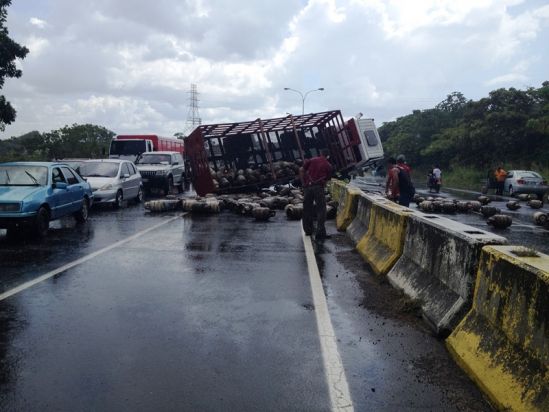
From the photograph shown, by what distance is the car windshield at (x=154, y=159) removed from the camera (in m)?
23.9

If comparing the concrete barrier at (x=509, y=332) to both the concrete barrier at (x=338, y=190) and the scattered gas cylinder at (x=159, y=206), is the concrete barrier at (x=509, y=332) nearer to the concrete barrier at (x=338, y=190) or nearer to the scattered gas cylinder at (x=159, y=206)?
the concrete barrier at (x=338, y=190)

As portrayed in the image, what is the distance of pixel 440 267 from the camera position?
17.8 ft

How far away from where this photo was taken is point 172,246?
995 cm

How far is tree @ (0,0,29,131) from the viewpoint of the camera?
63.0 ft

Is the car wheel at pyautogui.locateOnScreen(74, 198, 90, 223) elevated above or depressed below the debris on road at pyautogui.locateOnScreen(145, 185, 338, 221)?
above

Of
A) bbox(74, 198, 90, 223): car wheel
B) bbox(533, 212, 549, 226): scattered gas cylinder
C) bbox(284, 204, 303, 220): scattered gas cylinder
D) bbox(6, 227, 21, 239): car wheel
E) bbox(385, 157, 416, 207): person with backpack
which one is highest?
bbox(385, 157, 416, 207): person with backpack

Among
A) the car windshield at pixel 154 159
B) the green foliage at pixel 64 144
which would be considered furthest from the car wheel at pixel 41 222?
the green foliage at pixel 64 144

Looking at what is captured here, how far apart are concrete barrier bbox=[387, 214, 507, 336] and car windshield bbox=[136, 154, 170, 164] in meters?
18.5

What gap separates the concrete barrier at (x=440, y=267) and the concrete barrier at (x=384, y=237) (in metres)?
0.29

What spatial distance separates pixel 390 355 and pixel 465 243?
1243 mm

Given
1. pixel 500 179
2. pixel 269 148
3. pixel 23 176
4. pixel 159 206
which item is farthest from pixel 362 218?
pixel 500 179

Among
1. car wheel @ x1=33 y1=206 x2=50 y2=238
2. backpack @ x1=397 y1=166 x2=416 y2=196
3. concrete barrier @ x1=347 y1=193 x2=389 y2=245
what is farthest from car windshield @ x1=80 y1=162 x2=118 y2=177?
backpack @ x1=397 y1=166 x2=416 y2=196

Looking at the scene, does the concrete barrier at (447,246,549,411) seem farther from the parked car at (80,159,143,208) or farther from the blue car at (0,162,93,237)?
the parked car at (80,159,143,208)

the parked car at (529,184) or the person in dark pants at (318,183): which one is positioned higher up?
the person in dark pants at (318,183)
